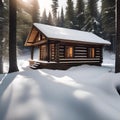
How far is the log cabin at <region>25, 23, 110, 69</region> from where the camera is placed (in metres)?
17.9

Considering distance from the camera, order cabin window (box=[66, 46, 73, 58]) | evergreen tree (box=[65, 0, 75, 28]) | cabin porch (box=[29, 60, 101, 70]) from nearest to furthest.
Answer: cabin porch (box=[29, 60, 101, 70]) → cabin window (box=[66, 46, 73, 58]) → evergreen tree (box=[65, 0, 75, 28])

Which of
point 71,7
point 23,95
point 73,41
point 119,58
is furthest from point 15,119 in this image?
point 71,7

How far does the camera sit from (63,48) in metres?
19.3

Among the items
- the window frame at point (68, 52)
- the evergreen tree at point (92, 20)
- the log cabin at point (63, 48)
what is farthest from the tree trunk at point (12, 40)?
the evergreen tree at point (92, 20)

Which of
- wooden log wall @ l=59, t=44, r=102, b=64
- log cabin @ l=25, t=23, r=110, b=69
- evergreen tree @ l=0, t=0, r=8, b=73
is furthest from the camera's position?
wooden log wall @ l=59, t=44, r=102, b=64

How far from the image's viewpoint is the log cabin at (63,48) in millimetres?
17906

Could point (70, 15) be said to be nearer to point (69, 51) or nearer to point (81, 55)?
point (81, 55)

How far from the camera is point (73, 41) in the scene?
1848cm

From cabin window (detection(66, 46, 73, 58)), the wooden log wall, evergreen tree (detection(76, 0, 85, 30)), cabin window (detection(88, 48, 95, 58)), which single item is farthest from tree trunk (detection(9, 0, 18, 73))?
evergreen tree (detection(76, 0, 85, 30))

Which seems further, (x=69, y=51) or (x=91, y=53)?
(x=91, y=53)

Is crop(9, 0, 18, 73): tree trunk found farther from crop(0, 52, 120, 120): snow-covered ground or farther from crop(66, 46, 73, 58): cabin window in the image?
crop(66, 46, 73, 58): cabin window

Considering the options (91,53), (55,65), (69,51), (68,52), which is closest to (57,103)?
(55,65)

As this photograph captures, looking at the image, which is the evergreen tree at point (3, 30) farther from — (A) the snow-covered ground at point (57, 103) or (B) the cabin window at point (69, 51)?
(A) the snow-covered ground at point (57, 103)

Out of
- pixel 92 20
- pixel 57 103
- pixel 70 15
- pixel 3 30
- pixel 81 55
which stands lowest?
pixel 57 103
